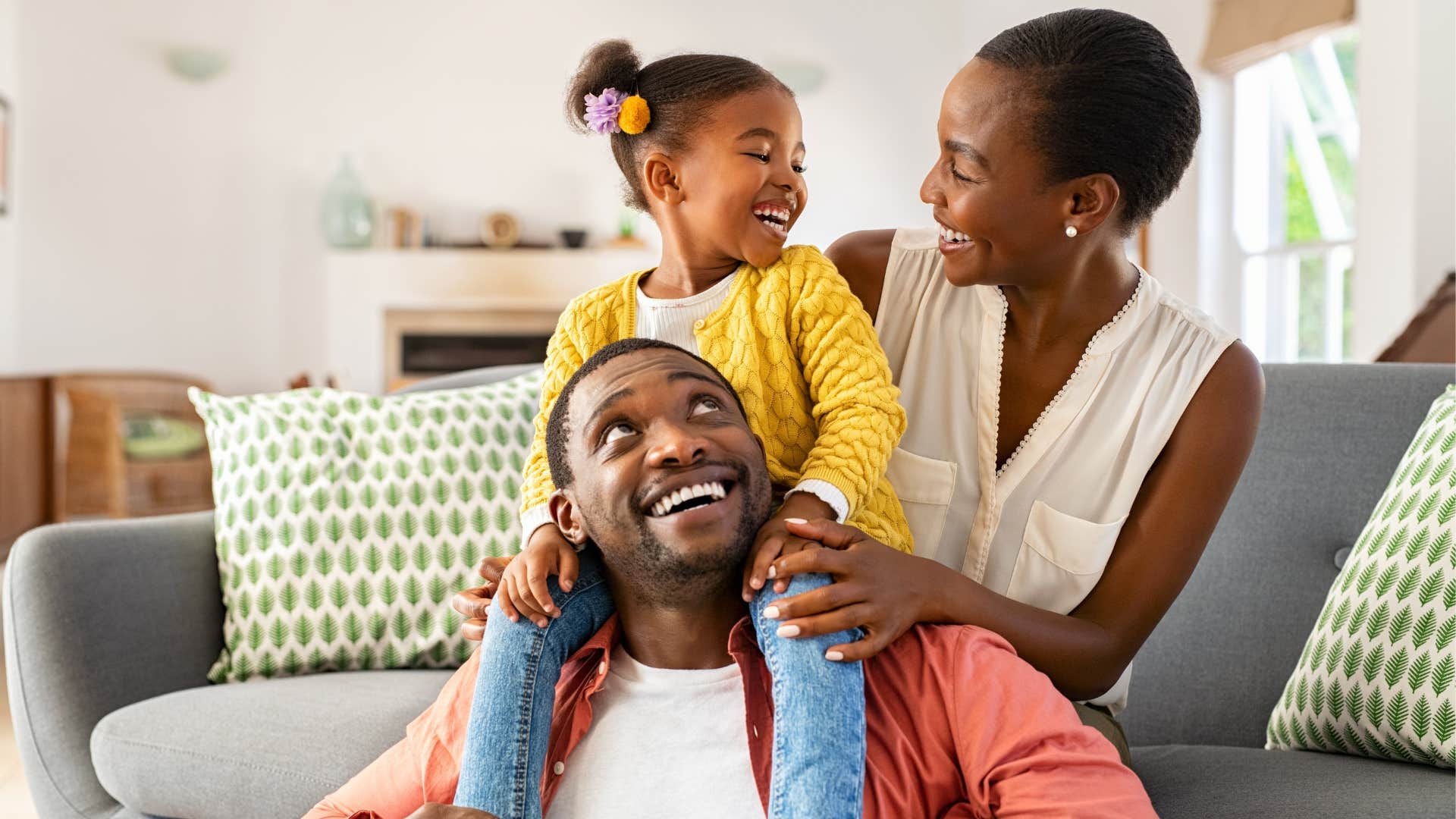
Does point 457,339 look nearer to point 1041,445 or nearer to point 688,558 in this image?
point 1041,445

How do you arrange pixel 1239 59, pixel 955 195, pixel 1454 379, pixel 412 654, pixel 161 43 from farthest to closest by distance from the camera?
pixel 161 43 < pixel 1239 59 < pixel 412 654 < pixel 1454 379 < pixel 955 195

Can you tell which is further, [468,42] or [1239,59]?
[468,42]

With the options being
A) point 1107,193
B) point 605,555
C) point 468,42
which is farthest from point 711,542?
point 468,42

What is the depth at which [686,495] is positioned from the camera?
4.27 feet

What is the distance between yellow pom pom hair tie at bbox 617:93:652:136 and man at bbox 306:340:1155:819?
1.31 feet

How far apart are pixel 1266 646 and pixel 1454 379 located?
0.48 m

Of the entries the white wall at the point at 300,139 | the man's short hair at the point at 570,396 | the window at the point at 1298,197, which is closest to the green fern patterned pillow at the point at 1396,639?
the man's short hair at the point at 570,396

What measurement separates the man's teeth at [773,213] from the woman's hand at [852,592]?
50cm

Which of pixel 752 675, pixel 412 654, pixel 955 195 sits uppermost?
pixel 955 195

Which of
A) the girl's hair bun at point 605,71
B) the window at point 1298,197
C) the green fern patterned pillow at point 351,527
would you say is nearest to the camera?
the girl's hair bun at point 605,71

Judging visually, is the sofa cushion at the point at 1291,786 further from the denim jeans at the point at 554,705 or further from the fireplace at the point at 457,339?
the fireplace at the point at 457,339

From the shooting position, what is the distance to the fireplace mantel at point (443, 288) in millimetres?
7090

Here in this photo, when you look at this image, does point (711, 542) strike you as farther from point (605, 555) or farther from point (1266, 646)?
point (1266, 646)

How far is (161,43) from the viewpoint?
23.5 ft
